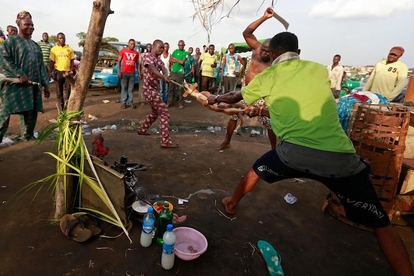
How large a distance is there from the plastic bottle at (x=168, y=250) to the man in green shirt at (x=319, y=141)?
1096mm

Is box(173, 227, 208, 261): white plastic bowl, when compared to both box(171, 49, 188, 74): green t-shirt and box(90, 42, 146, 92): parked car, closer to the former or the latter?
box(171, 49, 188, 74): green t-shirt

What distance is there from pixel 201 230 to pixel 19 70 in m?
3.45

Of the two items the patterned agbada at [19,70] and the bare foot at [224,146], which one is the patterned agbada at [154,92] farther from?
the patterned agbada at [19,70]

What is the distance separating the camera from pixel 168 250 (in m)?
2.05

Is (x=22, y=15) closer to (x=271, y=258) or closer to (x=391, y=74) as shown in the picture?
(x=271, y=258)

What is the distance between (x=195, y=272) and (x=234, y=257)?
0.40 meters

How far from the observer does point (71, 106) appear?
2338mm

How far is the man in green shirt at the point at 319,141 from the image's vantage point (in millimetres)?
1987

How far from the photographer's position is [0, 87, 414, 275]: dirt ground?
7.06 feet

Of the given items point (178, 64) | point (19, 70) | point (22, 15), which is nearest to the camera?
point (22, 15)

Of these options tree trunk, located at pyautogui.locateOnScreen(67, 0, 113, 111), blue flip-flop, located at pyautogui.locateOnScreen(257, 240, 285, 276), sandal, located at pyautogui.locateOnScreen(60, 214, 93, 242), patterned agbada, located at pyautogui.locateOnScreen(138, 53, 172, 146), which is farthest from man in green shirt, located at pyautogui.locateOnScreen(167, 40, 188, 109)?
blue flip-flop, located at pyautogui.locateOnScreen(257, 240, 285, 276)

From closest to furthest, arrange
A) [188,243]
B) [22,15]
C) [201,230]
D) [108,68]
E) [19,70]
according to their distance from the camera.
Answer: [188,243] < [201,230] < [22,15] < [19,70] < [108,68]

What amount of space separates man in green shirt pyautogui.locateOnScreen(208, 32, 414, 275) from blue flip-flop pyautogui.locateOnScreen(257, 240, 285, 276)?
732mm

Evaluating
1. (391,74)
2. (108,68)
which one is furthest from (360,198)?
(108,68)
